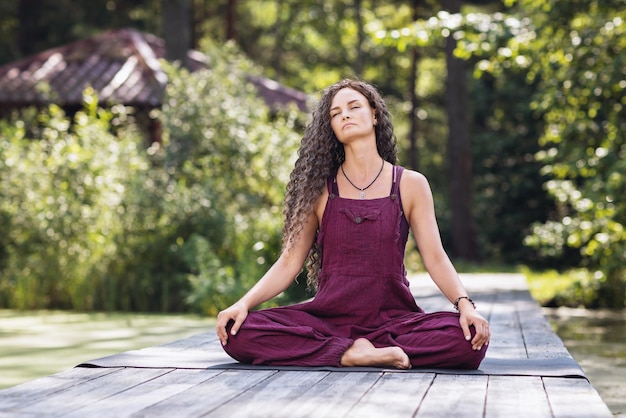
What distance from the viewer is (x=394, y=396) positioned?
3455 mm

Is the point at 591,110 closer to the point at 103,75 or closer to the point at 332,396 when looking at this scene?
the point at 332,396

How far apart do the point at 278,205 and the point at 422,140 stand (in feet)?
63.0

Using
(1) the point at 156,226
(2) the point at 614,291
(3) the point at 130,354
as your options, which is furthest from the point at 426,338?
(2) the point at 614,291

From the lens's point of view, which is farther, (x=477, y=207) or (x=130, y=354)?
(x=477, y=207)

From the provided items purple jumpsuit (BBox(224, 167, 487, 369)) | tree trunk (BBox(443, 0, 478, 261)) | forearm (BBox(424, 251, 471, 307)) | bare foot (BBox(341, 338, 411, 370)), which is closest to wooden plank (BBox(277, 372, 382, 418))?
bare foot (BBox(341, 338, 411, 370))

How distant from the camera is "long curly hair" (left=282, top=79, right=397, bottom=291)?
4.61m

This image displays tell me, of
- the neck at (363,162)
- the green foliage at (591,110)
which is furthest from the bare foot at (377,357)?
the green foliage at (591,110)

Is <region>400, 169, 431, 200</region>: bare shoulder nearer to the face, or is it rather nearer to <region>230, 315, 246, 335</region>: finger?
the face

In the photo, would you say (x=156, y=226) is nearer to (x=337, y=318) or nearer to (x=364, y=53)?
(x=337, y=318)

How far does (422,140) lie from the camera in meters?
30.2

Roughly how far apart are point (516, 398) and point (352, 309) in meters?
1.14

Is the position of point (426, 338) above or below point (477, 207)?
below

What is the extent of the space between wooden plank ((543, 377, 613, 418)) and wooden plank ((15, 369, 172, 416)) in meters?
1.41

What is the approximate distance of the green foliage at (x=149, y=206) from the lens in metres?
10.8
